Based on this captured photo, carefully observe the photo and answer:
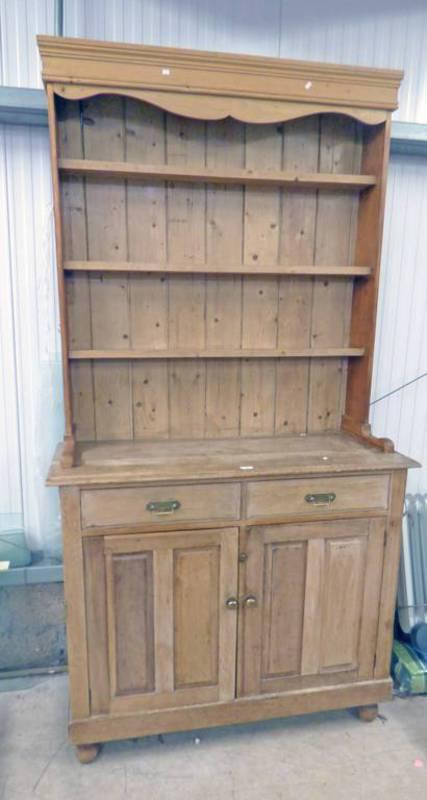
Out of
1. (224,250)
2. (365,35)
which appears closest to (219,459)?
(224,250)

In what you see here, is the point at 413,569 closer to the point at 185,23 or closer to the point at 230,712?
the point at 230,712

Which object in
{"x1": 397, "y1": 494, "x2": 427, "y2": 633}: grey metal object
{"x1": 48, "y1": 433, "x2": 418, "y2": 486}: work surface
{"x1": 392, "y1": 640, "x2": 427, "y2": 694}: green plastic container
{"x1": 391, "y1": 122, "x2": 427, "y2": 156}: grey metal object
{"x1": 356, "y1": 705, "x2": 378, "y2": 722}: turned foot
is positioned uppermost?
{"x1": 391, "y1": 122, "x2": 427, "y2": 156}: grey metal object

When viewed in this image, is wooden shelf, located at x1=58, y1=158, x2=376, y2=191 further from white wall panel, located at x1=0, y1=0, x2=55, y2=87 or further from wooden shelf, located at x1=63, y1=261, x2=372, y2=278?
white wall panel, located at x1=0, y1=0, x2=55, y2=87

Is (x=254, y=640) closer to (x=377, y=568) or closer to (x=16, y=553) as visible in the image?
(x=377, y=568)

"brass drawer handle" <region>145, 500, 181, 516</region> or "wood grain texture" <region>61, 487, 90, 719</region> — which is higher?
"brass drawer handle" <region>145, 500, 181, 516</region>

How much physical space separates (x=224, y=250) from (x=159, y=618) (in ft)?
4.36

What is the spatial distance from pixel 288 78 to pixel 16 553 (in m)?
1.99

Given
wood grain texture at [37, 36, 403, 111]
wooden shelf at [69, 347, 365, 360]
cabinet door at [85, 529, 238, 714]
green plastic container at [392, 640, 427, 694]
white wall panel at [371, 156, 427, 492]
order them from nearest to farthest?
wood grain texture at [37, 36, 403, 111], cabinet door at [85, 529, 238, 714], wooden shelf at [69, 347, 365, 360], green plastic container at [392, 640, 427, 694], white wall panel at [371, 156, 427, 492]

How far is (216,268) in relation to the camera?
1893mm

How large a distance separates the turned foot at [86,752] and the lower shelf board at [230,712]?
0.05m

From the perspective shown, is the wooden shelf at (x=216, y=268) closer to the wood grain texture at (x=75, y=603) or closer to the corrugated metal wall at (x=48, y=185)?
the corrugated metal wall at (x=48, y=185)

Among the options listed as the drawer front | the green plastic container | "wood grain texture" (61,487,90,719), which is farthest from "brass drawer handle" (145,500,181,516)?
the green plastic container

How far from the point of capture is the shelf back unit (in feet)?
5.89

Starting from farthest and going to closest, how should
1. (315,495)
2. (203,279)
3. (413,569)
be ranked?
(413,569) < (203,279) < (315,495)
